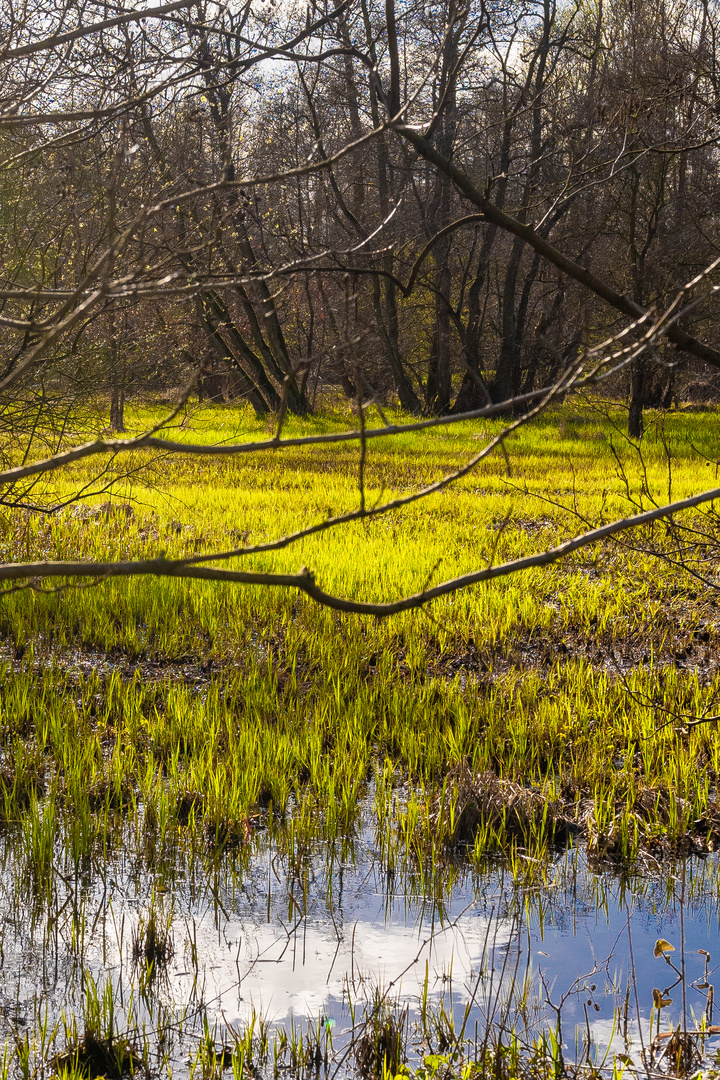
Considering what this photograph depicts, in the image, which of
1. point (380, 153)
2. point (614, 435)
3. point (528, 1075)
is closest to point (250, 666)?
point (528, 1075)

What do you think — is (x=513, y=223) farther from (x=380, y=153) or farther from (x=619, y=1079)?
(x=380, y=153)

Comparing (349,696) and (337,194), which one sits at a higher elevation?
(337,194)

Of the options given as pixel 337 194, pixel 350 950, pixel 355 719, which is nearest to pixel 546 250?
pixel 337 194

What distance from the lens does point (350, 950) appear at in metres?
2.88

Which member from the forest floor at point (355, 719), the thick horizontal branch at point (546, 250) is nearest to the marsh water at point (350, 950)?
the forest floor at point (355, 719)

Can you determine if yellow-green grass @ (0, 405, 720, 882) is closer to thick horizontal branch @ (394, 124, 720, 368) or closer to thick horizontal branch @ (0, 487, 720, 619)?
thick horizontal branch @ (0, 487, 720, 619)

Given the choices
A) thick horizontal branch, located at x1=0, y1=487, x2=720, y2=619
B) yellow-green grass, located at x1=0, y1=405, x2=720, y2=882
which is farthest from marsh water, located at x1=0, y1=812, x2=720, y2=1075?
thick horizontal branch, located at x1=0, y1=487, x2=720, y2=619

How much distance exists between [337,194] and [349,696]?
2690mm

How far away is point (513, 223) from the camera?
8.82ft

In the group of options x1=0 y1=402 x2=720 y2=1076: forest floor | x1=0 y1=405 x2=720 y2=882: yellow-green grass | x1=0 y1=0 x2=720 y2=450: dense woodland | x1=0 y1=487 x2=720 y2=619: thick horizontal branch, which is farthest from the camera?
x1=0 y1=405 x2=720 y2=882: yellow-green grass

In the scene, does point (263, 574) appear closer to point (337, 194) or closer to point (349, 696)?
point (337, 194)

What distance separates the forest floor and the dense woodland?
626mm

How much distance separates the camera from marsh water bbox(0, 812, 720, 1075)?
2.52 m

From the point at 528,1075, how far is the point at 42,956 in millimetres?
1483
